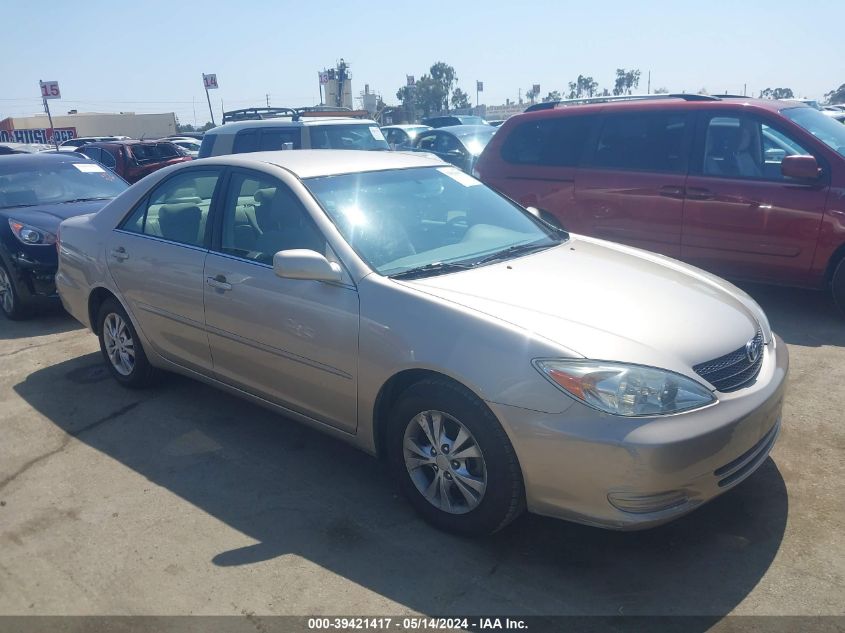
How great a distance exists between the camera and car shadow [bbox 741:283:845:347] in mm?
5602

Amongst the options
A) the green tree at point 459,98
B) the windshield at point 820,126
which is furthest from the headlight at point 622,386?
the green tree at point 459,98

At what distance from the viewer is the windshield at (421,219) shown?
12.2 ft

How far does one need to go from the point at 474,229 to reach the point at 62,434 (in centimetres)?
281

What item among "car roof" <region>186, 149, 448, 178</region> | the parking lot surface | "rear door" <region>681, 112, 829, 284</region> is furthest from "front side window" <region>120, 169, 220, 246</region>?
"rear door" <region>681, 112, 829, 284</region>

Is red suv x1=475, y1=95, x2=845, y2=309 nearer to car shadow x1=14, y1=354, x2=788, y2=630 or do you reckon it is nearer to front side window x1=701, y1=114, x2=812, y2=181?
front side window x1=701, y1=114, x2=812, y2=181

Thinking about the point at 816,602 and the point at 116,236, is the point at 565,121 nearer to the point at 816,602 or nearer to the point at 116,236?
the point at 116,236

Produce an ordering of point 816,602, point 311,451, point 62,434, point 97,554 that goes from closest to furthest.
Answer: point 816,602
point 97,554
point 311,451
point 62,434

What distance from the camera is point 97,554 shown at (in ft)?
10.8

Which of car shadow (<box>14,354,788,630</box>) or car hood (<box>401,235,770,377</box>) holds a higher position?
car hood (<box>401,235,770,377</box>)

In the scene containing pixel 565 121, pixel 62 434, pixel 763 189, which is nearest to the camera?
pixel 62 434

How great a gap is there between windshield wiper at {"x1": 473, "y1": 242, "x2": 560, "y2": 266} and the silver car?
0.06 feet

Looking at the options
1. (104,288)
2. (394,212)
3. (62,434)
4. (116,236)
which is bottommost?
(62,434)

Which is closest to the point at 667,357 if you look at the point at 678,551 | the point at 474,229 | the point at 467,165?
the point at 678,551

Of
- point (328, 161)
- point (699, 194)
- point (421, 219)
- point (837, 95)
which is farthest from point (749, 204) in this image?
point (837, 95)
